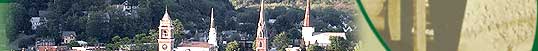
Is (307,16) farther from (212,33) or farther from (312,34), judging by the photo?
(212,33)

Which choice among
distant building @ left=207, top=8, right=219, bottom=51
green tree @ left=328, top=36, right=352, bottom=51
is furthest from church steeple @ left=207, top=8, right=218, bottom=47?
green tree @ left=328, top=36, right=352, bottom=51

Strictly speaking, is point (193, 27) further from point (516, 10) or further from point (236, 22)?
point (516, 10)

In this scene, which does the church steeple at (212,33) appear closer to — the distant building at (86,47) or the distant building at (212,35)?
the distant building at (212,35)

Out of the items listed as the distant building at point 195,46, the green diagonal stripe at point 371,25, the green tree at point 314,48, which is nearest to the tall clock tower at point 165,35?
the distant building at point 195,46

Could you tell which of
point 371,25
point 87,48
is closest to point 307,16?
point 371,25

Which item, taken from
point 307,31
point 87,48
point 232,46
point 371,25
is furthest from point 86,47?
point 371,25
